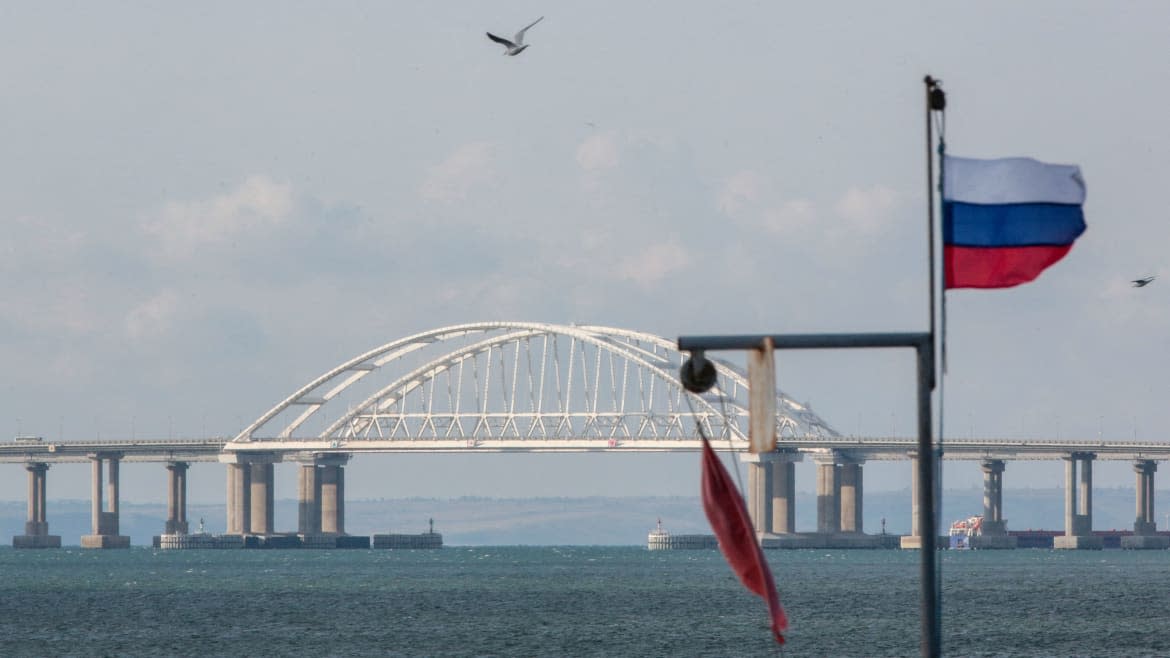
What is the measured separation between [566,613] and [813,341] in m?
76.9

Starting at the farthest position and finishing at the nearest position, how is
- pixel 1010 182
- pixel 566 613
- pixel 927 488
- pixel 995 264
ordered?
pixel 566 613
pixel 995 264
pixel 1010 182
pixel 927 488

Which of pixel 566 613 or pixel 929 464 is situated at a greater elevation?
pixel 929 464

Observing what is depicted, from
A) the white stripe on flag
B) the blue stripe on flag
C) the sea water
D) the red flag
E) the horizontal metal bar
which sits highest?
the white stripe on flag

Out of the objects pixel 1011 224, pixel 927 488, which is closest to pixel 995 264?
pixel 1011 224

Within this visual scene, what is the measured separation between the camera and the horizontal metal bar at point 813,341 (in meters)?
18.0

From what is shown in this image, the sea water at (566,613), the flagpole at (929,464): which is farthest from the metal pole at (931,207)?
the sea water at (566,613)

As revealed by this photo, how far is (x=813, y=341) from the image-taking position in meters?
18.2

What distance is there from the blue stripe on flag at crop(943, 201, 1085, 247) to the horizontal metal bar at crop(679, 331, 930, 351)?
0.93 meters

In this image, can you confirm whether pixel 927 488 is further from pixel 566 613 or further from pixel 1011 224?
pixel 566 613

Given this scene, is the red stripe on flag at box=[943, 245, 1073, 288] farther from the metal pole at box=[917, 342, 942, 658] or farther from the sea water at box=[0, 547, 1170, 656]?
the sea water at box=[0, 547, 1170, 656]

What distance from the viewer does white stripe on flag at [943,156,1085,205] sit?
18.3 metres

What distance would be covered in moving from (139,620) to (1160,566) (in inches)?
4047

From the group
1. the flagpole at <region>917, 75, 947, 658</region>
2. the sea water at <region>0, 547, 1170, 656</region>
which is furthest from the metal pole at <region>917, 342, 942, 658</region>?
the sea water at <region>0, 547, 1170, 656</region>

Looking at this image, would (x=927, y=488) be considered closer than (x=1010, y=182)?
Yes
